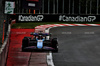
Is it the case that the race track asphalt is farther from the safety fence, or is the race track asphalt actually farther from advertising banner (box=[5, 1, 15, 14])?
the safety fence

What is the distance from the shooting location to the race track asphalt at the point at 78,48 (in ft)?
44.8

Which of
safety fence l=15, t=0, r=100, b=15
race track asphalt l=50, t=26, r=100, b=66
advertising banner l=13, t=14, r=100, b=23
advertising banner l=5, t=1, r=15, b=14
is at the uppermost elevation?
safety fence l=15, t=0, r=100, b=15

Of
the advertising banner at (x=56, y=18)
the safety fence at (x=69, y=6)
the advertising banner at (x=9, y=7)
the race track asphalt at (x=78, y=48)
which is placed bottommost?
the race track asphalt at (x=78, y=48)

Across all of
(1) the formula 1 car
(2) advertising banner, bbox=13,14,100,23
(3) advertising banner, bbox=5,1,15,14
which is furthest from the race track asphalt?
(2) advertising banner, bbox=13,14,100,23

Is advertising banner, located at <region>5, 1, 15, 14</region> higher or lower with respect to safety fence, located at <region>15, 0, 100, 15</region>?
lower

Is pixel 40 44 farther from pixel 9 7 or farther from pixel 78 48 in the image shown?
pixel 78 48

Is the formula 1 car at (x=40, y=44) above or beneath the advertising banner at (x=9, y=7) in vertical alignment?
beneath

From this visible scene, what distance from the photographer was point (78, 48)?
17.1 meters

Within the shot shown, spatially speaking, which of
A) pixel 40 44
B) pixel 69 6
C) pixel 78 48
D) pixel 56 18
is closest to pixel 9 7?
pixel 40 44

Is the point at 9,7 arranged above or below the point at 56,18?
above

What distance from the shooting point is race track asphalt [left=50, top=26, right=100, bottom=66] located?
13.6 meters

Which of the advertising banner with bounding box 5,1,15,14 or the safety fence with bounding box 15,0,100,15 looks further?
the safety fence with bounding box 15,0,100,15

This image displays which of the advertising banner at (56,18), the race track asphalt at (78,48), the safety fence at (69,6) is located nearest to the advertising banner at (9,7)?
the race track asphalt at (78,48)

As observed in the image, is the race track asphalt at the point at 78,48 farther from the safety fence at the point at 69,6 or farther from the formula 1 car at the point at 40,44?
the safety fence at the point at 69,6
